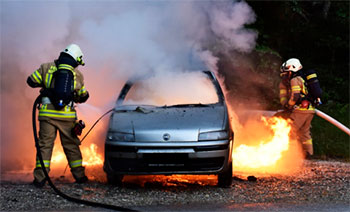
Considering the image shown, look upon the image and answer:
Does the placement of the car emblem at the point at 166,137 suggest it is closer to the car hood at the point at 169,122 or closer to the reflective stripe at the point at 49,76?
the car hood at the point at 169,122

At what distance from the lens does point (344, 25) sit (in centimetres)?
1404

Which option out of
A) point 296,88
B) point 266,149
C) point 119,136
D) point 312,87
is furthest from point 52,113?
point 312,87

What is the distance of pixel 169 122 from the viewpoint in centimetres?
583

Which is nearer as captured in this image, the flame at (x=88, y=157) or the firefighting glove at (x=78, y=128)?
the firefighting glove at (x=78, y=128)

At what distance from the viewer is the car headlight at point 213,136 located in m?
5.64

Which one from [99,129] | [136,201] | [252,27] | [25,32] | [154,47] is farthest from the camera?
[252,27]

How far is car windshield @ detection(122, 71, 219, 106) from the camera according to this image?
6.60 meters

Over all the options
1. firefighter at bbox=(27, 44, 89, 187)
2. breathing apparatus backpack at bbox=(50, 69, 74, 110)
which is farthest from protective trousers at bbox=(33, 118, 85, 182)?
breathing apparatus backpack at bbox=(50, 69, 74, 110)

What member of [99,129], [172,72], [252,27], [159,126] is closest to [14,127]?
[99,129]

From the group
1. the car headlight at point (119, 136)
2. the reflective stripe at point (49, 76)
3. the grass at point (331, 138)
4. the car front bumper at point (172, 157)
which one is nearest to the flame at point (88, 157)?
the reflective stripe at point (49, 76)

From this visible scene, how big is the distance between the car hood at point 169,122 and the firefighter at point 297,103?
2669 mm

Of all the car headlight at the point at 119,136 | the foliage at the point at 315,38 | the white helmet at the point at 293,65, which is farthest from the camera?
the foliage at the point at 315,38

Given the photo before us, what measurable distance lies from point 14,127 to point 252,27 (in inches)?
261

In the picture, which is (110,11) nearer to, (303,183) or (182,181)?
(182,181)
